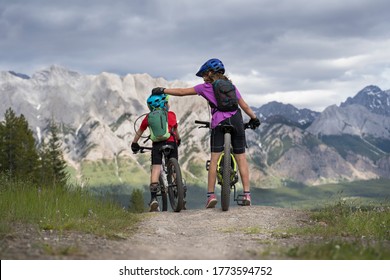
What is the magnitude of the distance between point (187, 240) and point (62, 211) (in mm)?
2968

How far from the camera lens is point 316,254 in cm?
521

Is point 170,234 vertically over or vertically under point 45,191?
under

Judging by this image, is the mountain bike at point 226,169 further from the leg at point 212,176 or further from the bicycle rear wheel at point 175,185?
the bicycle rear wheel at point 175,185

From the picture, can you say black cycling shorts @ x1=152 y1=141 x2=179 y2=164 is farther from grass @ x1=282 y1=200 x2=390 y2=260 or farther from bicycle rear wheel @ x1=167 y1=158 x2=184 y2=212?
grass @ x1=282 y1=200 x2=390 y2=260

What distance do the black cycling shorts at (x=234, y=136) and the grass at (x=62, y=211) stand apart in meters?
2.60

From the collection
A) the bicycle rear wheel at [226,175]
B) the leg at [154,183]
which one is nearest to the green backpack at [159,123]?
the leg at [154,183]

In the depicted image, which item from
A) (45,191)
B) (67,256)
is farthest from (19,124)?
(67,256)

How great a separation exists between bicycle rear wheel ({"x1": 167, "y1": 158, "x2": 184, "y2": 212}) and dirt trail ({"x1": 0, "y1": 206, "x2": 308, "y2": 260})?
3.37 ft

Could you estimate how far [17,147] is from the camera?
209 feet

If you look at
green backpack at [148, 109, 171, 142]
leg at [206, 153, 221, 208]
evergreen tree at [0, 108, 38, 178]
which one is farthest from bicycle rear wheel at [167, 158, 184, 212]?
evergreen tree at [0, 108, 38, 178]

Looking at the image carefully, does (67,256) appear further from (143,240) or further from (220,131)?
(220,131)

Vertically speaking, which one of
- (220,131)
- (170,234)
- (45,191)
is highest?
(220,131)

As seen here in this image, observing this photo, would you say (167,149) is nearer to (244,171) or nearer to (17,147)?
(244,171)
